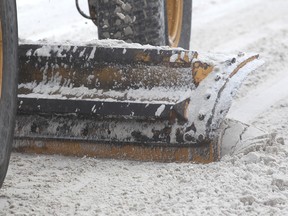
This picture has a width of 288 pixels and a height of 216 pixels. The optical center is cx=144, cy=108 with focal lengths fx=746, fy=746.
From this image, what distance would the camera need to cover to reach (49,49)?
2.78 meters

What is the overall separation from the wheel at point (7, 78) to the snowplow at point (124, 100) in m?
0.44

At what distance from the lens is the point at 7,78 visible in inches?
88.9

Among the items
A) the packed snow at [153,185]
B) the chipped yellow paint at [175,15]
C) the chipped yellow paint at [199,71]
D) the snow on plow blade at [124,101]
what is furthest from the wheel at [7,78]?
the chipped yellow paint at [175,15]

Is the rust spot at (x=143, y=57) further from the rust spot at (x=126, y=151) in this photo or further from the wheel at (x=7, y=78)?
the wheel at (x=7, y=78)

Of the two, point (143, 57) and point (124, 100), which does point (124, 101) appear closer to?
point (124, 100)

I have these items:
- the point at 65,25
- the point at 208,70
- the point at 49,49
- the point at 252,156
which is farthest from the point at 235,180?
the point at 65,25

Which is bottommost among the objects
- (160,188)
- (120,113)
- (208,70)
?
(160,188)

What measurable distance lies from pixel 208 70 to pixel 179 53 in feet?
0.40

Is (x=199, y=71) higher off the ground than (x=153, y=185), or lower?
higher

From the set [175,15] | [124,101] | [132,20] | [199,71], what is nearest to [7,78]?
[124,101]

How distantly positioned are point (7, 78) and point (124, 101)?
52 cm

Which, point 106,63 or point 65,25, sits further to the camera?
point 65,25

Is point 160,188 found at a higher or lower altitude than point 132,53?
lower

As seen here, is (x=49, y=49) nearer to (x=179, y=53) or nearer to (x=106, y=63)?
(x=106, y=63)
